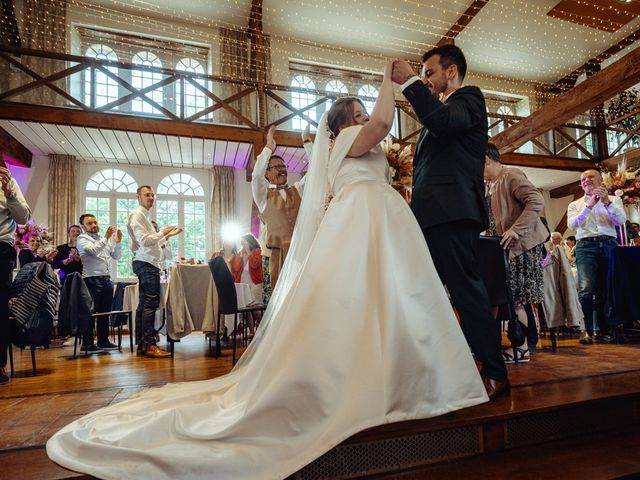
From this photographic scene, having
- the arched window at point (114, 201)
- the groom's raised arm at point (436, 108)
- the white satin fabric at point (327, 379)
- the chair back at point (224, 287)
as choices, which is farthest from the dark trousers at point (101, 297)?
the groom's raised arm at point (436, 108)

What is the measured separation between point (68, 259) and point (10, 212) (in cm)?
259

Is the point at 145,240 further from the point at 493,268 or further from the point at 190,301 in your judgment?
the point at 493,268

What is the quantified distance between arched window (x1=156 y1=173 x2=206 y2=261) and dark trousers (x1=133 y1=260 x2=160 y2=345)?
18.8 ft

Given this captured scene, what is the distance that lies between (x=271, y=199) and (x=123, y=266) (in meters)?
6.94

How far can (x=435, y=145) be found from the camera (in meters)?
1.88

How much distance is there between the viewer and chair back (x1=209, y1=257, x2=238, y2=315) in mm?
3477

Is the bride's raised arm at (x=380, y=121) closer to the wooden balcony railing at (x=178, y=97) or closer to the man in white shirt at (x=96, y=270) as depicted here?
the man in white shirt at (x=96, y=270)

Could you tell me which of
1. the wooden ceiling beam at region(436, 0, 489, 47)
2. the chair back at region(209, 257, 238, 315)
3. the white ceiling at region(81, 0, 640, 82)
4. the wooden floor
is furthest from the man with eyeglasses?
the wooden ceiling beam at region(436, 0, 489, 47)

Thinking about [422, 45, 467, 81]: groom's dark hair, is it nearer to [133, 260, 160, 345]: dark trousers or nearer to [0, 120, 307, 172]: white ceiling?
[133, 260, 160, 345]: dark trousers

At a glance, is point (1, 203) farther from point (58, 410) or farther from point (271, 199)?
point (271, 199)

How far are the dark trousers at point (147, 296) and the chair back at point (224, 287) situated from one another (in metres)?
0.85

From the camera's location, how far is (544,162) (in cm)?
982

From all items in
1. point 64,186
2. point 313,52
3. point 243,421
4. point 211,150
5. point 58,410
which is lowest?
point 58,410

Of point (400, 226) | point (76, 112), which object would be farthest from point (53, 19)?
point (400, 226)
